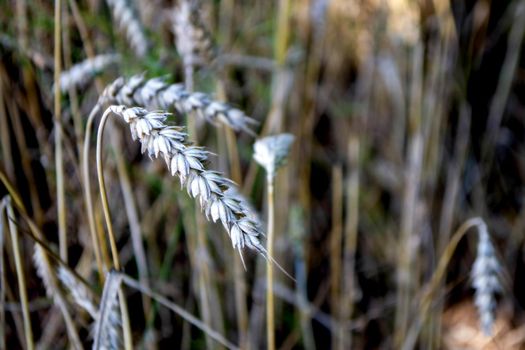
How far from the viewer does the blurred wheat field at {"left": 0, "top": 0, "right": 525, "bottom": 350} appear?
68 centimetres

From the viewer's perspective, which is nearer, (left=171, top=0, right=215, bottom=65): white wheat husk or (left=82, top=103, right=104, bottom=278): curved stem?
(left=82, top=103, right=104, bottom=278): curved stem

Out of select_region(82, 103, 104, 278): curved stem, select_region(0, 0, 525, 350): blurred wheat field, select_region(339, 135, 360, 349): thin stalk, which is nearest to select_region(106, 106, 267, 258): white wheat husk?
select_region(0, 0, 525, 350): blurred wheat field

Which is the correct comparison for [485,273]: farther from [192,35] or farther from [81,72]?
[81,72]

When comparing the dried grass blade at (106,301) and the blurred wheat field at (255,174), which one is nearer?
the dried grass blade at (106,301)

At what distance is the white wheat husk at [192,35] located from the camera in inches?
31.4

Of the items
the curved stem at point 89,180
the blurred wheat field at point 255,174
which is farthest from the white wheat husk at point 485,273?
the curved stem at point 89,180

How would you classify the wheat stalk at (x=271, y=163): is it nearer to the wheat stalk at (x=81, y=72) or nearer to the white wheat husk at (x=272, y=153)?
the white wheat husk at (x=272, y=153)

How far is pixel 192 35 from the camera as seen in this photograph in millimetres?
803

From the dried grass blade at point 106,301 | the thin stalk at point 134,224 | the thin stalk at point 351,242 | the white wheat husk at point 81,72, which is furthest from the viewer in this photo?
the thin stalk at point 351,242

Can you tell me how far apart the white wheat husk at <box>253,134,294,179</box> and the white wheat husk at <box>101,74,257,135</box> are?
46 millimetres

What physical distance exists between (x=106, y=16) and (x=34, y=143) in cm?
32

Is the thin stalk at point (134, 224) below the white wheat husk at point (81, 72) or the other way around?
below

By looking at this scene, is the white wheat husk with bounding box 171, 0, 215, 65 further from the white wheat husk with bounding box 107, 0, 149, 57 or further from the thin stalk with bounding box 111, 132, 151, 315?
the thin stalk with bounding box 111, 132, 151, 315

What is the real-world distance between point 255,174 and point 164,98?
1.78ft
